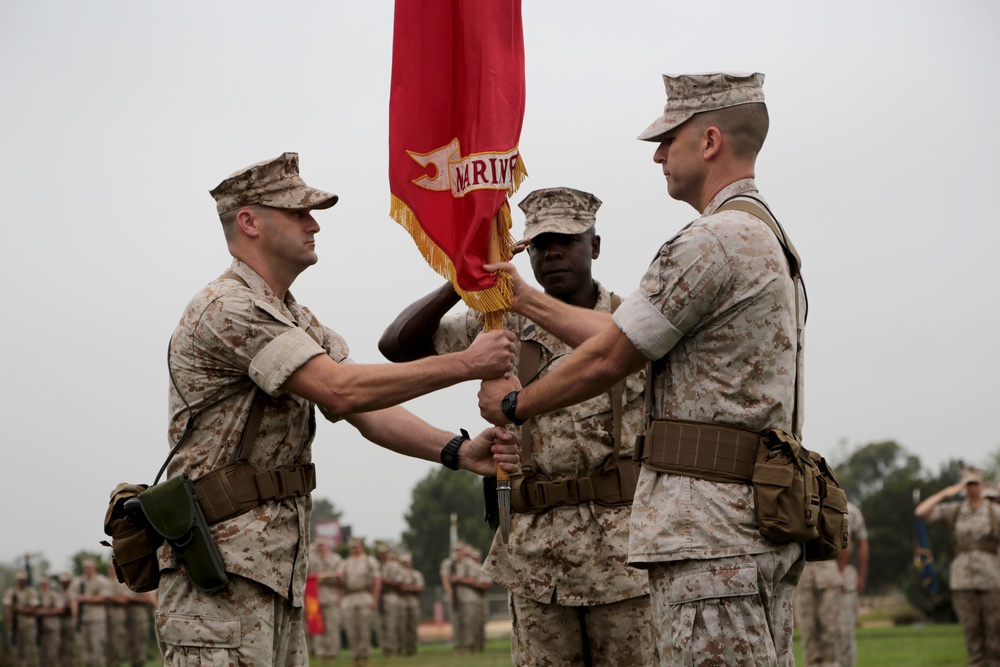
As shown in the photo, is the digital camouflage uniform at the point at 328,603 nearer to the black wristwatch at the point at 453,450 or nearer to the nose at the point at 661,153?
the black wristwatch at the point at 453,450

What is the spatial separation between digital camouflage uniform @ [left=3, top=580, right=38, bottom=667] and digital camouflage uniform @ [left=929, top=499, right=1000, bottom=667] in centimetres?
2220

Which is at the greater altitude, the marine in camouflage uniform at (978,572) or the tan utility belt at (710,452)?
the tan utility belt at (710,452)

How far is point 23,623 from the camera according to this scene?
1145 inches

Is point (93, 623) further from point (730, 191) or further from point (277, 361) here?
point (730, 191)

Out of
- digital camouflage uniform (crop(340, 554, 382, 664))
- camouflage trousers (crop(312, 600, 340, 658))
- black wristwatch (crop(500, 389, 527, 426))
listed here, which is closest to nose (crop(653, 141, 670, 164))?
black wristwatch (crop(500, 389, 527, 426))

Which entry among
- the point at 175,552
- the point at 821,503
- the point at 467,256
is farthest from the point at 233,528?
the point at 821,503

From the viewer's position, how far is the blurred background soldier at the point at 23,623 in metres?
29.0

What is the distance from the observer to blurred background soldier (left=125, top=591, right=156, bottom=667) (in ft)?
93.2

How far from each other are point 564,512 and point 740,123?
231 cm

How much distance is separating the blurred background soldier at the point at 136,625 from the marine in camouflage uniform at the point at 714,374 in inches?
1021

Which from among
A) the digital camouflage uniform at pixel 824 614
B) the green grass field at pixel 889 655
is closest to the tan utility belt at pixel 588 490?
the digital camouflage uniform at pixel 824 614

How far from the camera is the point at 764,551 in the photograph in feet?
14.2

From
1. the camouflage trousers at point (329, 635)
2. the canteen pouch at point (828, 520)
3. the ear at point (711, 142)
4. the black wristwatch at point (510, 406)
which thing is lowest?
the camouflage trousers at point (329, 635)

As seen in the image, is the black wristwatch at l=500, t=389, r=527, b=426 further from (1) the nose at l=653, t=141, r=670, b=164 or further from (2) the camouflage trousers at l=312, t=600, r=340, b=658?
(2) the camouflage trousers at l=312, t=600, r=340, b=658
